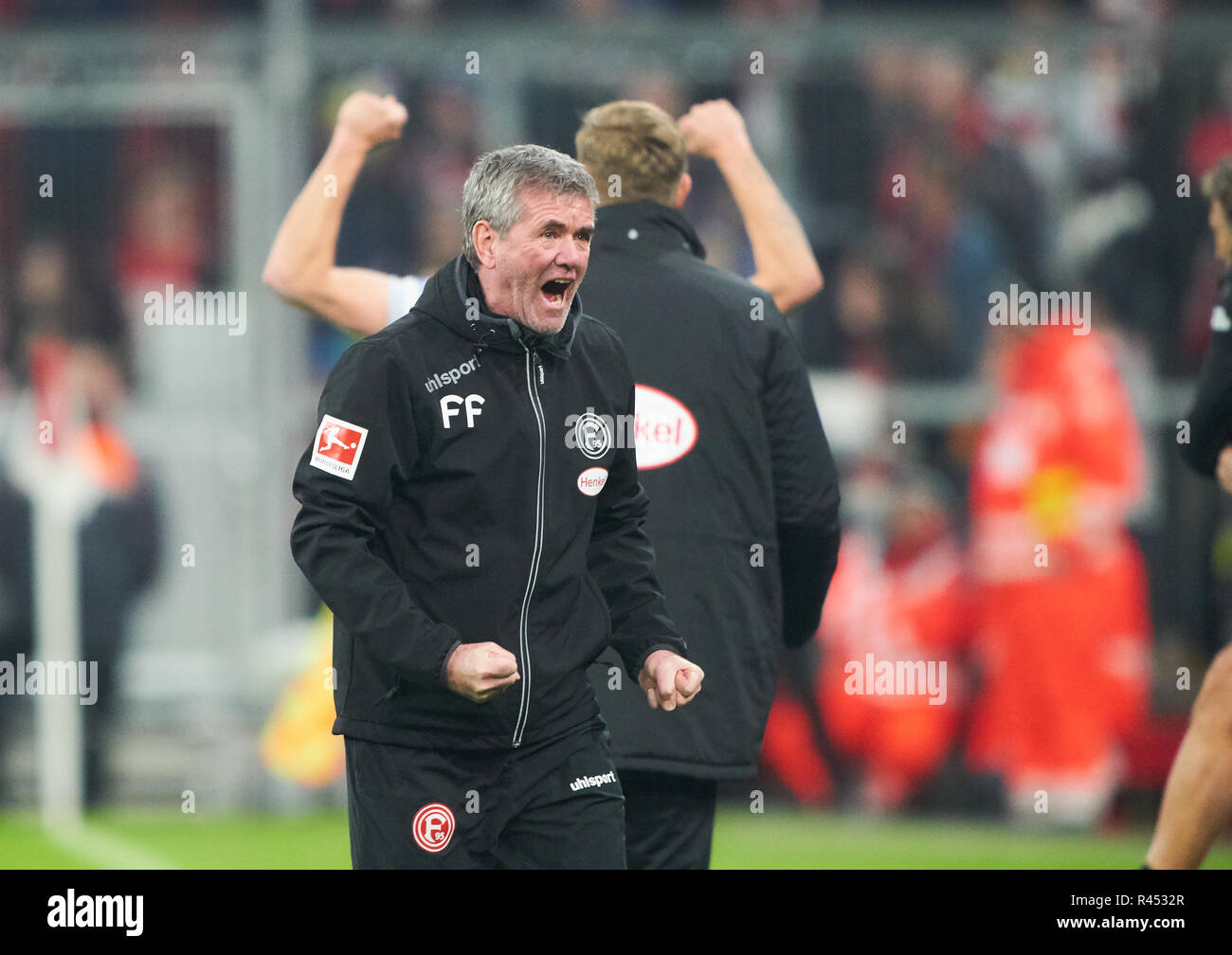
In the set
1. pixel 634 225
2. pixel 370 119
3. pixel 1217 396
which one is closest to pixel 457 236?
pixel 370 119

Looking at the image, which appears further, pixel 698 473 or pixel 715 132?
pixel 715 132

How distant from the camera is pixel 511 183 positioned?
13.9 feet

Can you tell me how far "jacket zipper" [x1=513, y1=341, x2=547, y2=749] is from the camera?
4.20m

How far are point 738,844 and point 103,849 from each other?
9.32 ft

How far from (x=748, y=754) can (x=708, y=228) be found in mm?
5106

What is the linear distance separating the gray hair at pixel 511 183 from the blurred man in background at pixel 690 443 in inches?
33.0

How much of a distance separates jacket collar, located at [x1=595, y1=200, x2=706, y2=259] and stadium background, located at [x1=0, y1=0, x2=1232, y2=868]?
4092 millimetres

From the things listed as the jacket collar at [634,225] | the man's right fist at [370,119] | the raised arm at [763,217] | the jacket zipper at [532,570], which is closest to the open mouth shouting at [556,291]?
the jacket zipper at [532,570]

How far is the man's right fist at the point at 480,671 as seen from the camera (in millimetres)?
3914

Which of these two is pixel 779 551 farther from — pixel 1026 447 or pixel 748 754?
pixel 1026 447

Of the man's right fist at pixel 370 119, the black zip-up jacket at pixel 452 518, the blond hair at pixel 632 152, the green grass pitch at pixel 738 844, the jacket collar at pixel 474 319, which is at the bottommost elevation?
the green grass pitch at pixel 738 844

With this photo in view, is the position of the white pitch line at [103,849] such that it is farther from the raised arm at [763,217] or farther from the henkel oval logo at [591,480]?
the henkel oval logo at [591,480]

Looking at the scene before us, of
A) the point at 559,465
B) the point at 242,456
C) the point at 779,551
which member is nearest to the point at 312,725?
the point at 242,456

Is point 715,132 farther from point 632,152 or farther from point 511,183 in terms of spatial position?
point 511,183
